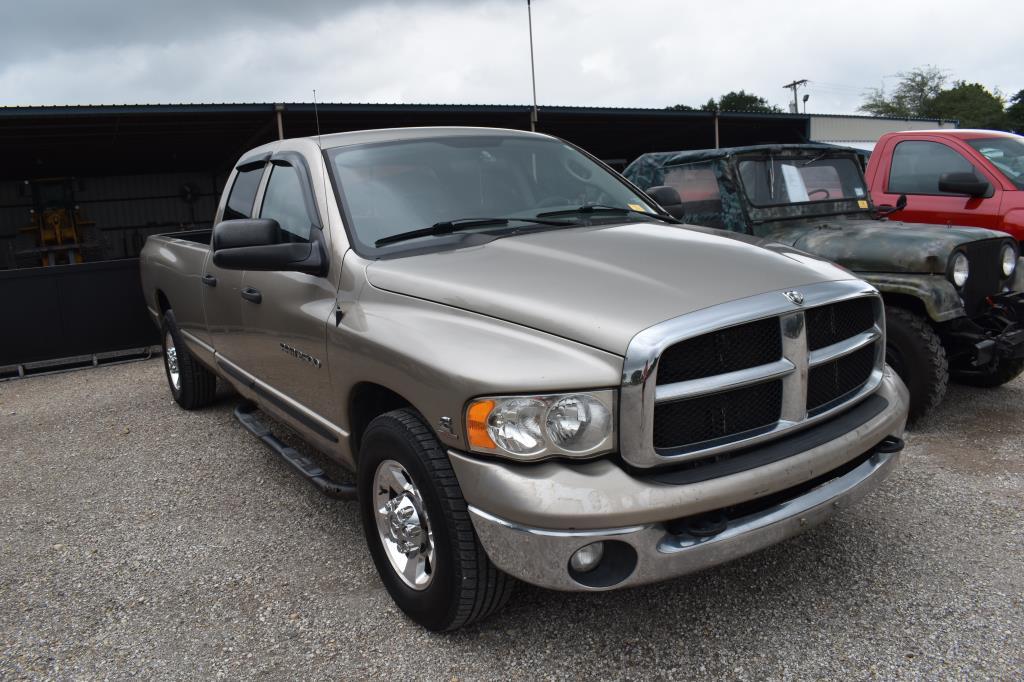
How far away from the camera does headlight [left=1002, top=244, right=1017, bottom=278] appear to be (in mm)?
4926

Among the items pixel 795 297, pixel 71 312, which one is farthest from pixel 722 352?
pixel 71 312

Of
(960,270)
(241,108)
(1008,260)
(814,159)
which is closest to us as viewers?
(960,270)

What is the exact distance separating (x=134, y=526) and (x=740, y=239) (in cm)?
329

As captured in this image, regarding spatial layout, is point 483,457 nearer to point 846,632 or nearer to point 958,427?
point 846,632

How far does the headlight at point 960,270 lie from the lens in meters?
4.52

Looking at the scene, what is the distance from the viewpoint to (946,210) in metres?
6.66

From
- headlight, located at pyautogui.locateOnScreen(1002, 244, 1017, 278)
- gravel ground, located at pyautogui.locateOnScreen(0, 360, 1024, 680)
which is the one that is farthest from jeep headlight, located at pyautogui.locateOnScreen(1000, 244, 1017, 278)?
gravel ground, located at pyautogui.locateOnScreen(0, 360, 1024, 680)

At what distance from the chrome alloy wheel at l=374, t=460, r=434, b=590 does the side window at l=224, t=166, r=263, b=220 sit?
2.03 metres

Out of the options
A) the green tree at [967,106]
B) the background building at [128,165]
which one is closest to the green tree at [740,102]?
the green tree at [967,106]

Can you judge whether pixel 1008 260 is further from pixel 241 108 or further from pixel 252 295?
pixel 241 108

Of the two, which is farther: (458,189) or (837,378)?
(458,189)

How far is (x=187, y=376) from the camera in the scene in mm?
5879

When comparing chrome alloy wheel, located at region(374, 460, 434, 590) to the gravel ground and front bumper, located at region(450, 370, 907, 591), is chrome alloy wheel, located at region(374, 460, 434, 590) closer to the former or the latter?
the gravel ground

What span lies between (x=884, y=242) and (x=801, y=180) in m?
1.13
